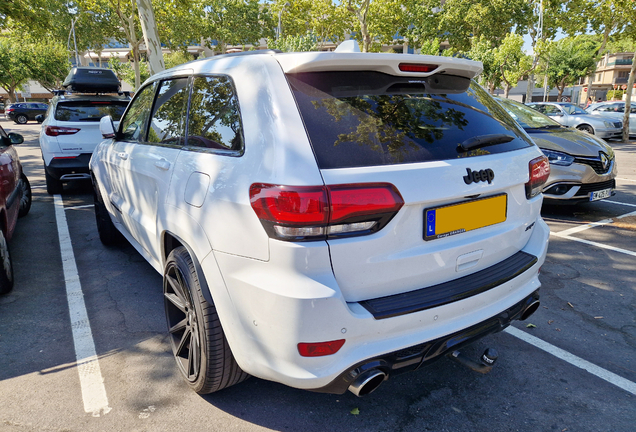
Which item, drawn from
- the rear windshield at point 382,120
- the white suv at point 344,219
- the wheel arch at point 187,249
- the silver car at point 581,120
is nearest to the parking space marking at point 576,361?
the white suv at point 344,219

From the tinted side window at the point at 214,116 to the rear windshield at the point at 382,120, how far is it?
1.24ft

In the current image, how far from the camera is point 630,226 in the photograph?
19.3ft

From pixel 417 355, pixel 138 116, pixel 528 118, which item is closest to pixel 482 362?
pixel 417 355

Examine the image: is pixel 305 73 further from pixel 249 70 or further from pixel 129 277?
pixel 129 277

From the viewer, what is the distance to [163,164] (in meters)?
2.71

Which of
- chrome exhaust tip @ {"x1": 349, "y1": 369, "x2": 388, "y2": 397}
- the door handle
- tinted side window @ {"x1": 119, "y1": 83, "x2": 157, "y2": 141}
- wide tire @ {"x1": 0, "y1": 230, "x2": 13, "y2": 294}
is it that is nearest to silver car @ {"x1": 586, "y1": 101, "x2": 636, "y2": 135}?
tinted side window @ {"x1": 119, "y1": 83, "x2": 157, "y2": 141}

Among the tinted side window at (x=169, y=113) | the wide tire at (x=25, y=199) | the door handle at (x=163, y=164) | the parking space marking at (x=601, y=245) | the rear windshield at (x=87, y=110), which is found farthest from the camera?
the rear windshield at (x=87, y=110)

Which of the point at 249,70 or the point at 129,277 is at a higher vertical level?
the point at 249,70

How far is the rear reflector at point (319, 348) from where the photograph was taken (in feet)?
5.95

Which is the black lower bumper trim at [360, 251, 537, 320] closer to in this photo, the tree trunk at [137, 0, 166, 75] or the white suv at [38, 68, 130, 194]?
the white suv at [38, 68, 130, 194]

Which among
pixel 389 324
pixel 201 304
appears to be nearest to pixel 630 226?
pixel 389 324

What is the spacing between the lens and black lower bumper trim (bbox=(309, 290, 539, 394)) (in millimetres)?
1876

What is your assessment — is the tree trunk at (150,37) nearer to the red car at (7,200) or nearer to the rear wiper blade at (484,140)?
the red car at (7,200)

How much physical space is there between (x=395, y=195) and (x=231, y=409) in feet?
4.89
